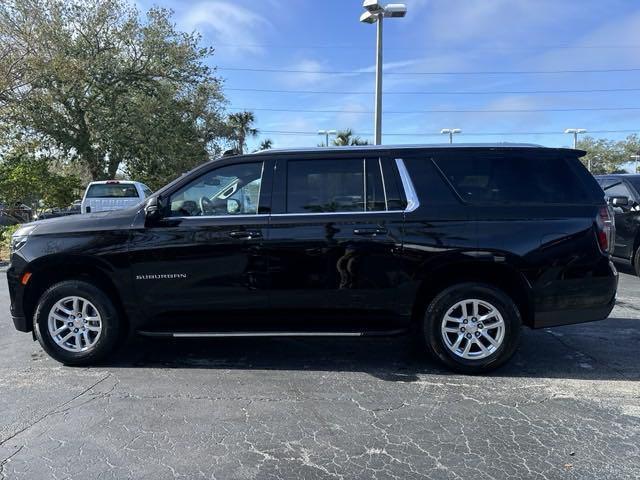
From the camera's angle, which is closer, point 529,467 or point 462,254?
point 529,467

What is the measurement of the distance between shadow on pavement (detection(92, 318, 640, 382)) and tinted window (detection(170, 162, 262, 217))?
1.37m

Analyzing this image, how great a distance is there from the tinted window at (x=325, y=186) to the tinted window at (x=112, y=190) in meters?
11.3

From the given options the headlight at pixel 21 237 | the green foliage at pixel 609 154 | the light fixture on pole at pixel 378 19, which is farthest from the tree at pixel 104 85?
the green foliage at pixel 609 154


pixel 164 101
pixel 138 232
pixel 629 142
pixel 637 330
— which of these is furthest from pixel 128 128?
pixel 629 142

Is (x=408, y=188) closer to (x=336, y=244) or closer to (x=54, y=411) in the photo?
(x=336, y=244)

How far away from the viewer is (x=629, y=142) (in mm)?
62156

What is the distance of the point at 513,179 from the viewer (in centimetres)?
468

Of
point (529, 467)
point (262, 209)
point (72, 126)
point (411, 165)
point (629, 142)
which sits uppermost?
point (629, 142)

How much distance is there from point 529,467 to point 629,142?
70400 millimetres

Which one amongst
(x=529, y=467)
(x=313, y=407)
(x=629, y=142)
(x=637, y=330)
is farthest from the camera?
(x=629, y=142)

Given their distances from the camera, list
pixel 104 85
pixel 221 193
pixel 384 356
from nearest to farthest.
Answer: pixel 221 193 → pixel 384 356 → pixel 104 85

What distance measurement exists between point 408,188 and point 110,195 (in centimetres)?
1210

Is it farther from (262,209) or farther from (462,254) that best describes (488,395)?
(262,209)

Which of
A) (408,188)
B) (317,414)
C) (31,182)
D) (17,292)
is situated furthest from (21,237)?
(31,182)
